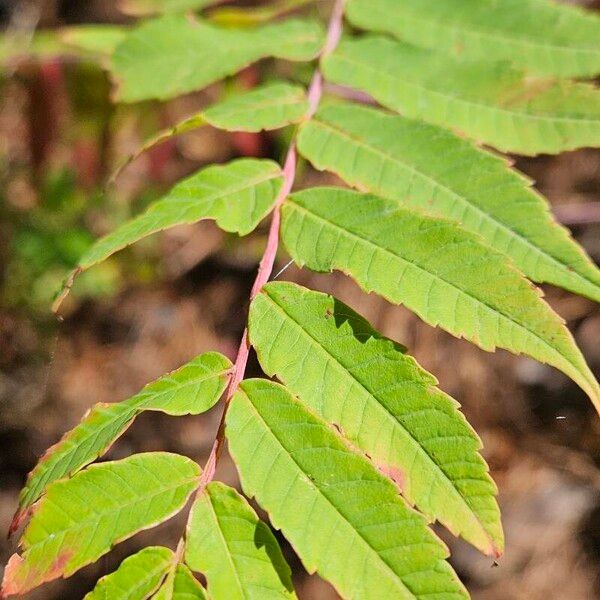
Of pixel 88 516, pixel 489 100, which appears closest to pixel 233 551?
pixel 88 516

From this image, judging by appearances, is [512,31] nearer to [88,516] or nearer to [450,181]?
[450,181]

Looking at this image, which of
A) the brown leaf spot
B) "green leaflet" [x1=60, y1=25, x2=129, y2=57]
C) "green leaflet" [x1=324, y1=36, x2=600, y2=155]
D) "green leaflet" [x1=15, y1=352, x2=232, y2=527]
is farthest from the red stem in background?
"green leaflet" [x1=60, y1=25, x2=129, y2=57]

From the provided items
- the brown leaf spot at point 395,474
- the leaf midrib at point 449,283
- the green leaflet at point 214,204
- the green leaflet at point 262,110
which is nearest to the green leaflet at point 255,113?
the green leaflet at point 262,110

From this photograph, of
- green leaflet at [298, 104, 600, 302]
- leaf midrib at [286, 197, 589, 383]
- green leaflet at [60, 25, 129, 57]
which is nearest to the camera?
leaf midrib at [286, 197, 589, 383]

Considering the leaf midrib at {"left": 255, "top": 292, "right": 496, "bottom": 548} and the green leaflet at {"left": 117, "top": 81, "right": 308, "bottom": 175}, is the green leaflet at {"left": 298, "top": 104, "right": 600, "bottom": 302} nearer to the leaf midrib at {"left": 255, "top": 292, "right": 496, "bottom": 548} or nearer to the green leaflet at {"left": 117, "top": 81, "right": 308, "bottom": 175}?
the green leaflet at {"left": 117, "top": 81, "right": 308, "bottom": 175}

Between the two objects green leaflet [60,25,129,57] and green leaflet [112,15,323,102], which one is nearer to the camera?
green leaflet [112,15,323,102]

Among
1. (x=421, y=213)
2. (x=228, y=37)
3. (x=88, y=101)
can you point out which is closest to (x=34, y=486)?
(x=421, y=213)

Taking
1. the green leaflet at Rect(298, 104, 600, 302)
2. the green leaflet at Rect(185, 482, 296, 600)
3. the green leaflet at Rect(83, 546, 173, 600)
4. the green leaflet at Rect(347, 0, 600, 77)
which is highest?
the green leaflet at Rect(347, 0, 600, 77)
